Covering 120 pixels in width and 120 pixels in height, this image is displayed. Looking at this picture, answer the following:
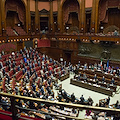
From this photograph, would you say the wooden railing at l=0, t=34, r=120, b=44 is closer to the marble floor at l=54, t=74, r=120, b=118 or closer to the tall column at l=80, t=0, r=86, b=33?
the tall column at l=80, t=0, r=86, b=33

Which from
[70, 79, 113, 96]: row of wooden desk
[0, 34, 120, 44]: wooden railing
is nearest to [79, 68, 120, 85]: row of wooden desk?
[70, 79, 113, 96]: row of wooden desk

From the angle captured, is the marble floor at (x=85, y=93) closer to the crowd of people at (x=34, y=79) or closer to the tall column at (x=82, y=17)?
the crowd of people at (x=34, y=79)

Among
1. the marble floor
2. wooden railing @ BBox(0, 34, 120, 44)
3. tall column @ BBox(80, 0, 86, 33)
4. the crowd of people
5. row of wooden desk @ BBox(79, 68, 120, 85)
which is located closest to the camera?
the crowd of people

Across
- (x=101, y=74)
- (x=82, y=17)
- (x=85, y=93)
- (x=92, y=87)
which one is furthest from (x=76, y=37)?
(x=85, y=93)

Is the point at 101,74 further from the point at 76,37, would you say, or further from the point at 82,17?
the point at 82,17

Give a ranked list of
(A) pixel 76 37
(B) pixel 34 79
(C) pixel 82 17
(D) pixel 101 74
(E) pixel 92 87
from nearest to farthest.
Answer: (B) pixel 34 79 → (E) pixel 92 87 → (D) pixel 101 74 → (A) pixel 76 37 → (C) pixel 82 17

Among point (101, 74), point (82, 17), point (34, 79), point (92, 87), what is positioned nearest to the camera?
point (34, 79)

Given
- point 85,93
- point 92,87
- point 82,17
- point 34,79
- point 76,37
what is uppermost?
point 82,17

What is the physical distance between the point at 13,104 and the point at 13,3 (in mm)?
21312

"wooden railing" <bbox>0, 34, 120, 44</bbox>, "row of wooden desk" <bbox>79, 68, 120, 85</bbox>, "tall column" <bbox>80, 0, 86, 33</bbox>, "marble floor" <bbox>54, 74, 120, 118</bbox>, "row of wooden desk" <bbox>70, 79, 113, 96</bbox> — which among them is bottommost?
"marble floor" <bbox>54, 74, 120, 118</bbox>

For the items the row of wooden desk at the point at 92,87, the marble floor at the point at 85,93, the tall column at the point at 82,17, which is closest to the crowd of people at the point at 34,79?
the row of wooden desk at the point at 92,87

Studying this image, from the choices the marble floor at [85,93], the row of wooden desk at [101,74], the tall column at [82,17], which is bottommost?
the marble floor at [85,93]

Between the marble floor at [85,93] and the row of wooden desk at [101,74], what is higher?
the row of wooden desk at [101,74]

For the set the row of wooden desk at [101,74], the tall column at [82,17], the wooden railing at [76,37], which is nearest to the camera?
the row of wooden desk at [101,74]
